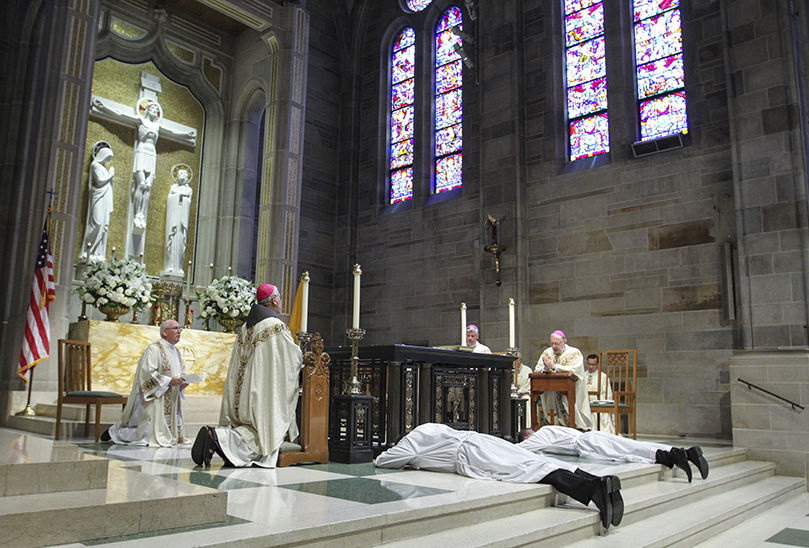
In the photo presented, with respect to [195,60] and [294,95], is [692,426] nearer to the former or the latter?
[294,95]

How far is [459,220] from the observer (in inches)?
514

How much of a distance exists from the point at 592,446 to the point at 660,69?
23.9ft

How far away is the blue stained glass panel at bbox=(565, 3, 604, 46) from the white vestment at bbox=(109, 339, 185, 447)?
9.03 metres

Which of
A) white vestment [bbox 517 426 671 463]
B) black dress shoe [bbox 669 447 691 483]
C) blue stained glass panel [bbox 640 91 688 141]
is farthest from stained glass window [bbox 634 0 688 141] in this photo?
black dress shoe [bbox 669 447 691 483]

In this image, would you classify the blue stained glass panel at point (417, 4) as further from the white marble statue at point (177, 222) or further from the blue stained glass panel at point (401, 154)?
the white marble statue at point (177, 222)

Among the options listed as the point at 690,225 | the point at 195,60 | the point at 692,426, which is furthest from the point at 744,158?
the point at 195,60

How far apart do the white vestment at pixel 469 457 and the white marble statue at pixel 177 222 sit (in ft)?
22.8

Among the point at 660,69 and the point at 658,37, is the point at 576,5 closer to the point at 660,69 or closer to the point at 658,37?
the point at 658,37

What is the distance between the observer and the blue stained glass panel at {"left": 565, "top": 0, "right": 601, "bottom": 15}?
39.8 ft

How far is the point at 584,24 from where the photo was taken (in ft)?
39.9

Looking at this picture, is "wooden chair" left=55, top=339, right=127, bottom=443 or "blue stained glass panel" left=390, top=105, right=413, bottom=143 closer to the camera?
"wooden chair" left=55, top=339, right=127, bottom=443

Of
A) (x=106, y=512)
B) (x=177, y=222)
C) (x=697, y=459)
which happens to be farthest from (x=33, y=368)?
(x=697, y=459)

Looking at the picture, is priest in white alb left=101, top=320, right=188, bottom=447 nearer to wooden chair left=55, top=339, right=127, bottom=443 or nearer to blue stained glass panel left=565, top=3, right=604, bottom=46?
wooden chair left=55, top=339, right=127, bottom=443

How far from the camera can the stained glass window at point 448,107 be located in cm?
1363
